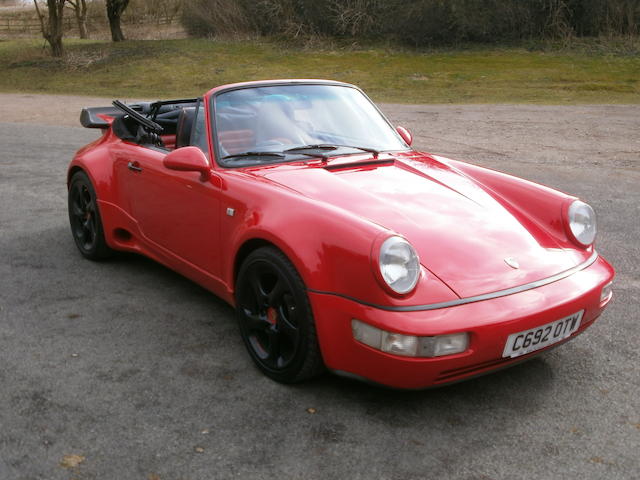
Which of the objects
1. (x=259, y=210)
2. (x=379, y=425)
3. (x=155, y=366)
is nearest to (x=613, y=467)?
(x=379, y=425)

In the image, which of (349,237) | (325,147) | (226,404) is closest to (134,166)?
(325,147)

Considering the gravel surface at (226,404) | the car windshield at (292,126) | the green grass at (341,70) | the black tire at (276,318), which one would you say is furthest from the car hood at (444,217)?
the green grass at (341,70)

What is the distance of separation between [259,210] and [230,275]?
456 mm

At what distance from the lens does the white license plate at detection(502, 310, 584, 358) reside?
3.07 m

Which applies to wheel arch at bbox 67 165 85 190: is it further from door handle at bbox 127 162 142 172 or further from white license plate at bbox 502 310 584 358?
white license plate at bbox 502 310 584 358

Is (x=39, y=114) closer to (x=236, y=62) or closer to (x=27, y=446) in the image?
(x=236, y=62)

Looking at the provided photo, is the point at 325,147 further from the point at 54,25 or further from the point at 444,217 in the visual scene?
the point at 54,25

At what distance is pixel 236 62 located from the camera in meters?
25.2

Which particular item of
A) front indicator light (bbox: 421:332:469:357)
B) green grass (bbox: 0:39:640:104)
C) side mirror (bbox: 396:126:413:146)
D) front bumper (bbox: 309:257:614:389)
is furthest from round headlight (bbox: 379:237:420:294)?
green grass (bbox: 0:39:640:104)

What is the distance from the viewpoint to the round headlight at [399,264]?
3.02 m

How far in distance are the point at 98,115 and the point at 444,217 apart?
3312 mm

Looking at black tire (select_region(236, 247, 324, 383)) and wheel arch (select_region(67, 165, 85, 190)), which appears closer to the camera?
black tire (select_region(236, 247, 324, 383))

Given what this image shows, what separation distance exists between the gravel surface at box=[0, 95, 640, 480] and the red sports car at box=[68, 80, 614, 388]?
25 centimetres

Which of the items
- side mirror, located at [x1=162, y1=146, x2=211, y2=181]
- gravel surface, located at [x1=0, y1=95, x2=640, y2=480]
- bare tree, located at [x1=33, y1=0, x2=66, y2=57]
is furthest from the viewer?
bare tree, located at [x1=33, y1=0, x2=66, y2=57]
